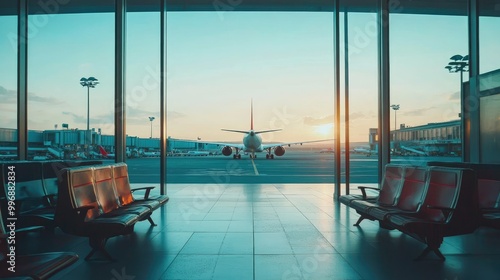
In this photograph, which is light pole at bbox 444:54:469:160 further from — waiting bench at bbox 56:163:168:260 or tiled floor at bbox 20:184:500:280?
waiting bench at bbox 56:163:168:260

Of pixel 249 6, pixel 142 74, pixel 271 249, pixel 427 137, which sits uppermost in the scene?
pixel 249 6

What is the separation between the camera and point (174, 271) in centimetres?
326

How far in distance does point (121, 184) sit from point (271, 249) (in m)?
2.55

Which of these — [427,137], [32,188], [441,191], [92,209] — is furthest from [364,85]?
[32,188]

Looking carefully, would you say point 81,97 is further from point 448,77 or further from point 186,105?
point 448,77

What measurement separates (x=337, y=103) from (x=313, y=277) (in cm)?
546

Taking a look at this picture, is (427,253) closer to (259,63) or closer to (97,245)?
(97,245)

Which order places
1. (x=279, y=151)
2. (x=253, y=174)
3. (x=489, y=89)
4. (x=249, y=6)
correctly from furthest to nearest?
(x=279, y=151), (x=253, y=174), (x=249, y=6), (x=489, y=89)

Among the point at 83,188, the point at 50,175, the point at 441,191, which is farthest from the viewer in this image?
the point at 50,175

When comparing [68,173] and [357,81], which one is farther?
[357,81]

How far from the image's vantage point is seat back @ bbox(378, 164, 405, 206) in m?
4.81

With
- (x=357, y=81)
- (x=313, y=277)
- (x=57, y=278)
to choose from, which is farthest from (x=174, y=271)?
(x=357, y=81)

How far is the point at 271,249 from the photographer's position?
13.0 feet

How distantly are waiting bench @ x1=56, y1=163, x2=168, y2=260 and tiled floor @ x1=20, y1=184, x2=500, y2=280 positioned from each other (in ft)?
1.11
